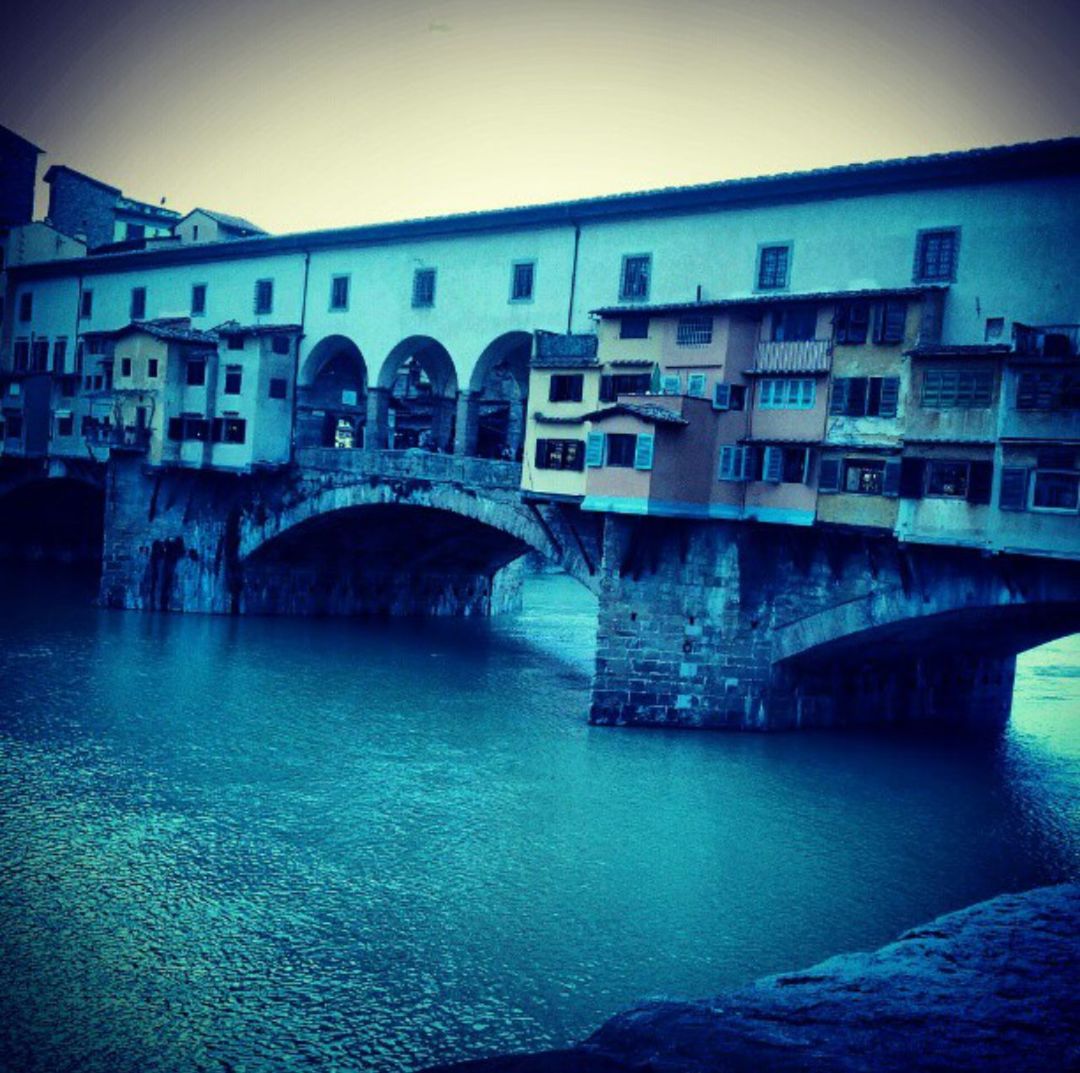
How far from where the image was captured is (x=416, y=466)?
3594cm

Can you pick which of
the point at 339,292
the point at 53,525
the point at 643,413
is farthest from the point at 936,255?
the point at 53,525

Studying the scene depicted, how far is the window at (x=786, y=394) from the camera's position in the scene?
26.6m

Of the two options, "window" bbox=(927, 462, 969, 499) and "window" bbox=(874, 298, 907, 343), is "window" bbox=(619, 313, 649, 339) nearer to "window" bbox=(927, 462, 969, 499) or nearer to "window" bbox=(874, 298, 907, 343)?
"window" bbox=(874, 298, 907, 343)

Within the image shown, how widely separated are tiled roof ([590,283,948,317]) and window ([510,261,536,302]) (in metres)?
3.84

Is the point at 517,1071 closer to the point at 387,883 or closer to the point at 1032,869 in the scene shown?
Result: the point at 387,883

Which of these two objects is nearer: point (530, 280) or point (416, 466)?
point (530, 280)

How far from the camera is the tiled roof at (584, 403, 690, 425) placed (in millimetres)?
26578

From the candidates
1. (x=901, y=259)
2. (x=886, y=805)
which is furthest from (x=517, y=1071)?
(x=901, y=259)

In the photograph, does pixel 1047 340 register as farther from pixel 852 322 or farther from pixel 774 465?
pixel 774 465

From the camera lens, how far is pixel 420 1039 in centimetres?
1304

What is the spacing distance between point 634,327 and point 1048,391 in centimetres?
1088

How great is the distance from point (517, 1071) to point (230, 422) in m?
35.8

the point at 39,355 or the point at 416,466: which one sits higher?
the point at 39,355

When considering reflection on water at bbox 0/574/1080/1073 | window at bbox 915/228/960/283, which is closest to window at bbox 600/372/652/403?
window at bbox 915/228/960/283
